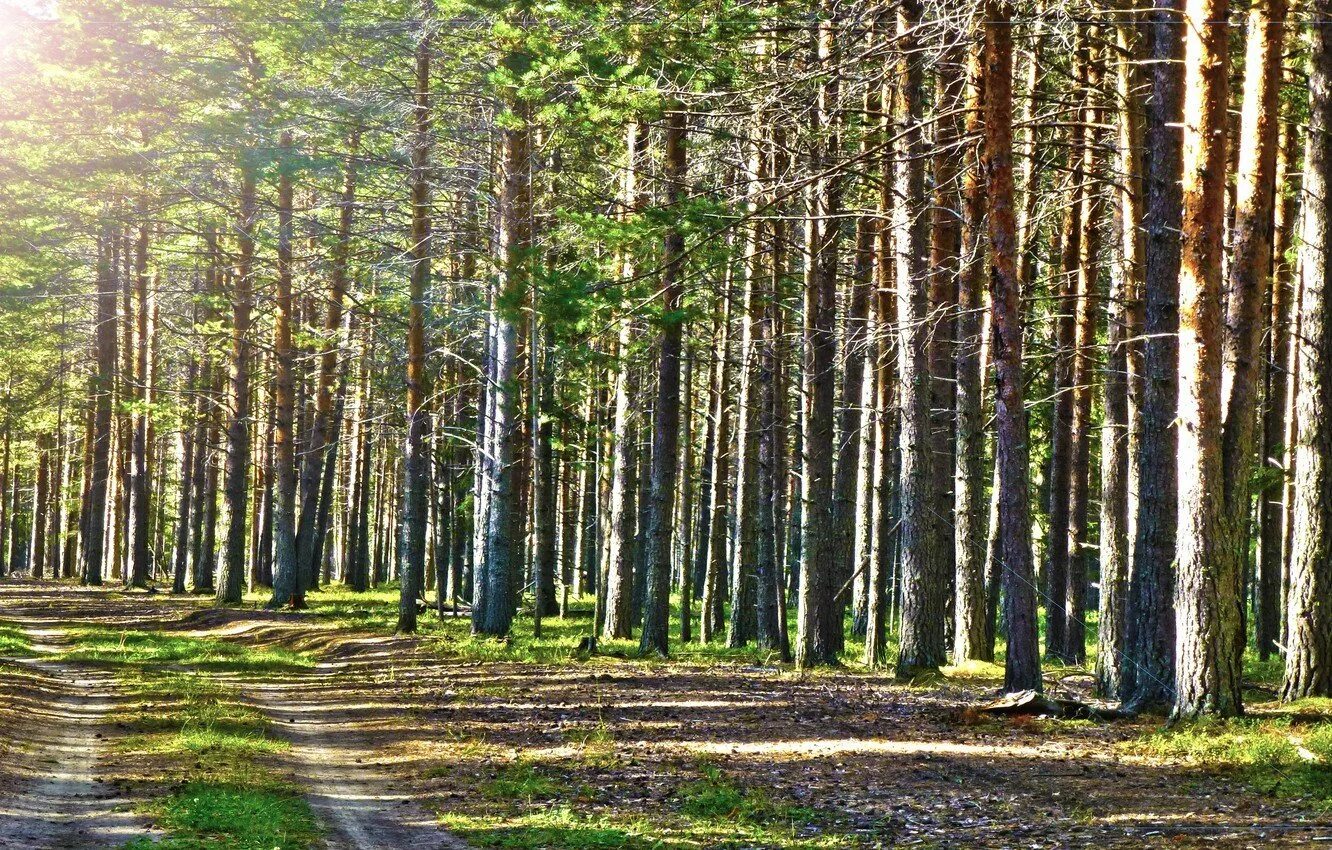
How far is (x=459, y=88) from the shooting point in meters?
23.0

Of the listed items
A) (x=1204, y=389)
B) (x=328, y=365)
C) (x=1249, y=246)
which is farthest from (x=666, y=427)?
(x=328, y=365)

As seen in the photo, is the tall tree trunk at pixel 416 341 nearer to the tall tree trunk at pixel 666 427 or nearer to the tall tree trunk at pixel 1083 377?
the tall tree trunk at pixel 666 427

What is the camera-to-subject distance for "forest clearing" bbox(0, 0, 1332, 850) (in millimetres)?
10555

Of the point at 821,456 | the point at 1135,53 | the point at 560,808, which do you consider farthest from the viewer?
the point at 821,456

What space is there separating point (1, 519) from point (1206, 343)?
57.7 meters

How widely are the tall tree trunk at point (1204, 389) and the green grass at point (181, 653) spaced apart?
14.8 metres

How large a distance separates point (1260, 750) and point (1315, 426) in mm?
4554

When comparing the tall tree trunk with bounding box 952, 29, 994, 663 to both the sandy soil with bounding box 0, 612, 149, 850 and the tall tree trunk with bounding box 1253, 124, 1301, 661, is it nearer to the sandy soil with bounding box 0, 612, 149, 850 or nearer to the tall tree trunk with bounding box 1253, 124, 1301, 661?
the tall tree trunk with bounding box 1253, 124, 1301, 661

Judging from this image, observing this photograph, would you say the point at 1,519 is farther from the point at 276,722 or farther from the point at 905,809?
the point at 905,809

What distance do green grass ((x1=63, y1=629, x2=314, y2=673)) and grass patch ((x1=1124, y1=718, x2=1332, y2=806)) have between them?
14.6 meters

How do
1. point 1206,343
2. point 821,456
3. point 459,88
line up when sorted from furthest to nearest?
point 459,88 → point 821,456 → point 1206,343

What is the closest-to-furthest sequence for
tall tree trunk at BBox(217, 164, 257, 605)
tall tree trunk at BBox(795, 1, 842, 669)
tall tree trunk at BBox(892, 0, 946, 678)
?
tall tree trunk at BBox(892, 0, 946, 678) → tall tree trunk at BBox(795, 1, 842, 669) → tall tree trunk at BBox(217, 164, 257, 605)

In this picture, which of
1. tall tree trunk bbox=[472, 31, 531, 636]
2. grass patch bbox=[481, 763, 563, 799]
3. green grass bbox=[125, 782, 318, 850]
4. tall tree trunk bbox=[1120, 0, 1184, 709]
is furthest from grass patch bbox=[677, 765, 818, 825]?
tall tree trunk bbox=[472, 31, 531, 636]

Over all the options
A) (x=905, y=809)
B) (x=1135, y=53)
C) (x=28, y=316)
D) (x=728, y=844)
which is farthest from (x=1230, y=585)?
(x=28, y=316)
